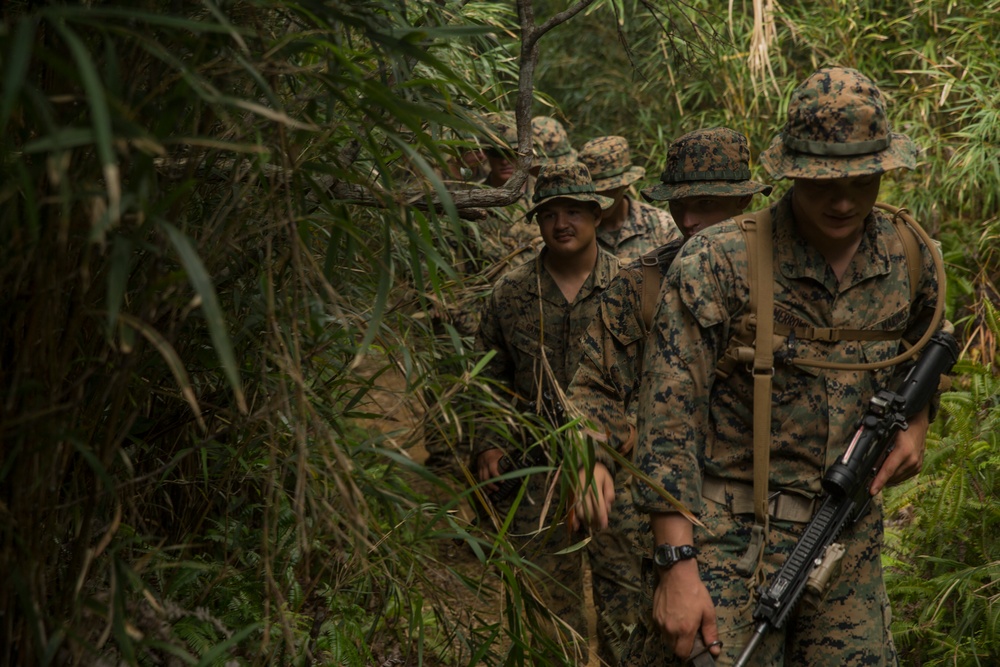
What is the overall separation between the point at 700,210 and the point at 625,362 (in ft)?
3.09

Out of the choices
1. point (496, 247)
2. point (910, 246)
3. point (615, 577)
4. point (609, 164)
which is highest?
point (910, 246)

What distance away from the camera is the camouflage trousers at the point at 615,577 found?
172 inches

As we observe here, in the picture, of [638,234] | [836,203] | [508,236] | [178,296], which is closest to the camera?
[178,296]

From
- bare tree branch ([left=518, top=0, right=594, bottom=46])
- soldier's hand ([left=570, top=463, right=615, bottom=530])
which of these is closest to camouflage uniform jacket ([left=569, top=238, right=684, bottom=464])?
soldier's hand ([left=570, top=463, right=615, bottom=530])

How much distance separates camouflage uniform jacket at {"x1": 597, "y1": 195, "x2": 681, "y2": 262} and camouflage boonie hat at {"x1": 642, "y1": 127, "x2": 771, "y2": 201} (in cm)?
124

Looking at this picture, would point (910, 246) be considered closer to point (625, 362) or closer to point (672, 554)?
point (625, 362)

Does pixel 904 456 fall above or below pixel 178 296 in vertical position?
below

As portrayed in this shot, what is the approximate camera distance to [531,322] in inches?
185

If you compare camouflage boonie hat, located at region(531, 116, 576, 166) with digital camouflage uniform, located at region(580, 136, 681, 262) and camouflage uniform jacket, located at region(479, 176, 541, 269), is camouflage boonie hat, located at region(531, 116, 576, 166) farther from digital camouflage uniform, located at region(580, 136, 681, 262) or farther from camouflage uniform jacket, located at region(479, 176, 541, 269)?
digital camouflage uniform, located at region(580, 136, 681, 262)

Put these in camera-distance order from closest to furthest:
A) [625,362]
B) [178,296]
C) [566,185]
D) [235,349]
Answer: [178,296]
[235,349]
[625,362]
[566,185]

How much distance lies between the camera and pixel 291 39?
2.09 metres

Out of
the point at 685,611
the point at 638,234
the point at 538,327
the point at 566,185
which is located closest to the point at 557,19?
the point at 685,611

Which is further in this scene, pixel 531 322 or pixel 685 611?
pixel 531 322

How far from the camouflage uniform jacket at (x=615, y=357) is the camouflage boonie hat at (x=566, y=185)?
2.60ft
